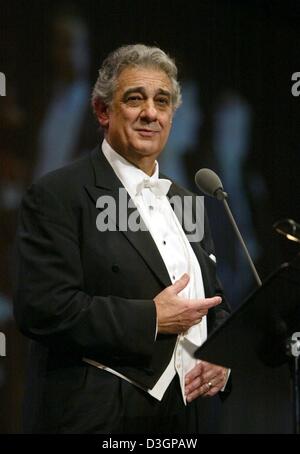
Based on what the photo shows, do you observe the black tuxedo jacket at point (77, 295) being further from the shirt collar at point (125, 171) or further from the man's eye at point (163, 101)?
the man's eye at point (163, 101)

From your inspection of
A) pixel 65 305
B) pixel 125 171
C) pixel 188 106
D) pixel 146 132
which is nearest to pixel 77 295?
pixel 65 305


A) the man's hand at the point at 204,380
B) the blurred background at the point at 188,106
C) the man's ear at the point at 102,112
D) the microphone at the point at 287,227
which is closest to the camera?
the microphone at the point at 287,227

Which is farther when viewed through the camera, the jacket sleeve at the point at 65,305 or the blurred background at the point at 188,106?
the blurred background at the point at 188,106

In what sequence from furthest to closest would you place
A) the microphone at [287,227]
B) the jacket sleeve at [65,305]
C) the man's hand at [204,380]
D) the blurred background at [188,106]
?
the blurred background at [188,106], the man's hand at [204,380], the jacket sleeve at [65,305], the microphone at [287,227]

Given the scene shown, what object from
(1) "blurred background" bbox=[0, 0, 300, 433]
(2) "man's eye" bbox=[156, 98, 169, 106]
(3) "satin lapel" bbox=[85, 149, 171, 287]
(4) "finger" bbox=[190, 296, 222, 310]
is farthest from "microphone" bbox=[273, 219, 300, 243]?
(1) "blurred background" bbox=[0, 0, 300, 433]

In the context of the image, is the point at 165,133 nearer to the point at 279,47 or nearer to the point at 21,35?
the point at 21,35

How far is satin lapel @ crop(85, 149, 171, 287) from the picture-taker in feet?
8.23

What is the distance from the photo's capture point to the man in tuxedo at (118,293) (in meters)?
2.38

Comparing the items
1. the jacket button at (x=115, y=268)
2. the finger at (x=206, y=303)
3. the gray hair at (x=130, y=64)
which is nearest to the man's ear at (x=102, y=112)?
the gray hair at (x=130, y=64)

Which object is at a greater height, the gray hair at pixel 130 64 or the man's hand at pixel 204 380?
the gray hair at pixel 130 64

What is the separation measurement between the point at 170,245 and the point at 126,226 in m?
0.17

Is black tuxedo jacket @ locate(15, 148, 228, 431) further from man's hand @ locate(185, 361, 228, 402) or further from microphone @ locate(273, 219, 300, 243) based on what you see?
microphone @ locate(273, 219, 300, 243)

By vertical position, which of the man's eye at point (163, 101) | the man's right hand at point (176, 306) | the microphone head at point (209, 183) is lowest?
the man's right hand at point (176, 306)

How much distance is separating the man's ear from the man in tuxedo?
3.0 inches
